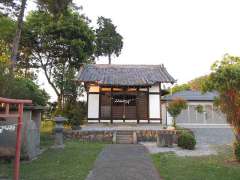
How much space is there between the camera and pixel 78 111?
1741cm

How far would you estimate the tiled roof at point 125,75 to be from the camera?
786 inches

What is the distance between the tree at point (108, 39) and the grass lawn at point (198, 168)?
28.4 metres

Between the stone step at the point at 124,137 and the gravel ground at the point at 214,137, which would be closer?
the gravel ground at the point at 214,137

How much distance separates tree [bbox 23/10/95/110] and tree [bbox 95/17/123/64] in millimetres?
8887

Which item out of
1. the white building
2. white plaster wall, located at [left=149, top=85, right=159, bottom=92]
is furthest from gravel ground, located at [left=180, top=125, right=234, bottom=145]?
white plaster wall, located at [left=149, top=85, right=159, bottom=92]

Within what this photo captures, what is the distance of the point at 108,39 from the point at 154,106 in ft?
64.2

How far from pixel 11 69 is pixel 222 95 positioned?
893cm

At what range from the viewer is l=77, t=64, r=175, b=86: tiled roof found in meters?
20.0

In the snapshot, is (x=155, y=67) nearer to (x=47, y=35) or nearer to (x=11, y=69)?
(x=47, y=35)

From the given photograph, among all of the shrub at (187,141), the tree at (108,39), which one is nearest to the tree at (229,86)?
the shrub at (187,141)

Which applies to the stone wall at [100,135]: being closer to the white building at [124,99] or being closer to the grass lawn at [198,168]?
the white building at [124,99]

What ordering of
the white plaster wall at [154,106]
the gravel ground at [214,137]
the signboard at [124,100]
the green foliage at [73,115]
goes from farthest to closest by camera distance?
the signboard at [124,100], the white plaster wall at [154,106], the green foliage at [73,115], the gravel ground at [214,137]

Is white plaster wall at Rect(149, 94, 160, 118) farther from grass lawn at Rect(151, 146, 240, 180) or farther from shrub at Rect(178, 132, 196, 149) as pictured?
grass lawn at Rect(151, 146, 240, 180)

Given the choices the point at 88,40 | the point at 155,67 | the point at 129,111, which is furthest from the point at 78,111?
the point at 88,40
